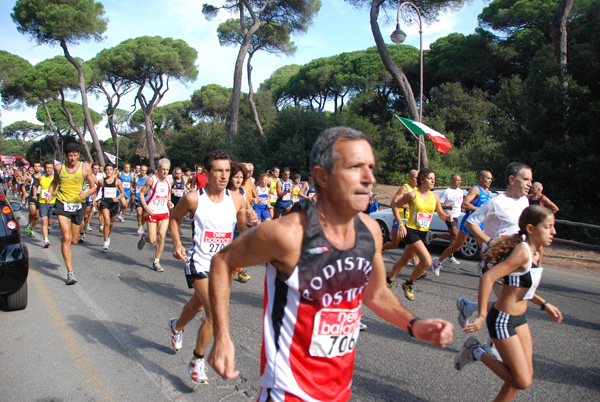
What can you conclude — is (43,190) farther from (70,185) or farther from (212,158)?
(212,158)

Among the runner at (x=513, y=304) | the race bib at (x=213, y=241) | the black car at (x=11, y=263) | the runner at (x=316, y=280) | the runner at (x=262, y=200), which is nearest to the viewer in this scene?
the runner at (x=316, y=280)

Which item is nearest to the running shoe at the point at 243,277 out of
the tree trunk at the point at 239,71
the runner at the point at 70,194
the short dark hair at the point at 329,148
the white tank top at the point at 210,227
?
the runner at the point at 70,194

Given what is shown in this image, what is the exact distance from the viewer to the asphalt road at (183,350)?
3.37m

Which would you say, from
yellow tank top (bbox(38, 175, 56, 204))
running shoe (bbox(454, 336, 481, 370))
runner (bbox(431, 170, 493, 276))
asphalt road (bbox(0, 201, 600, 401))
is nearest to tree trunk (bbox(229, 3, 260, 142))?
yellow tank top (bbox(38, 175, 56, 204))

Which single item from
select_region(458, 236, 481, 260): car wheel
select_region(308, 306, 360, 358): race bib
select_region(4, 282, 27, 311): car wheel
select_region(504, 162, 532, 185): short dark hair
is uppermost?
select_region(504, 162, 532, 185): short dark hair

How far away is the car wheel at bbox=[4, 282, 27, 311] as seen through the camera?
16.9ft

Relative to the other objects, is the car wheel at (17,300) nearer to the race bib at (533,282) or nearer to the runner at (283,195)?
the race bib at (533,282)

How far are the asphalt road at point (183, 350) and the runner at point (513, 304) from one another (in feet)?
1.77

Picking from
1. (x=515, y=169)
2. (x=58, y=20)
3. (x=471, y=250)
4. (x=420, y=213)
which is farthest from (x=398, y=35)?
(x=58, y=20)

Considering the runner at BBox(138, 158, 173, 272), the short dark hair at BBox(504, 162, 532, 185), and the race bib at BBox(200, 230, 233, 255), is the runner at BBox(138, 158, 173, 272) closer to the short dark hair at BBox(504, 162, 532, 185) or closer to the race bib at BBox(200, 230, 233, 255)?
the race bib at BBox(200, 230, 233, 255)

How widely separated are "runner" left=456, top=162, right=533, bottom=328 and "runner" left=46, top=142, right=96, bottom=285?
5.53 metres

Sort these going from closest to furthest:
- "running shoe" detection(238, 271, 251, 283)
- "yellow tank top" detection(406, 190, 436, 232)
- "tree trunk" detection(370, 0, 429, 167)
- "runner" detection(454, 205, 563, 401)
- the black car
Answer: "runner" detection(454, 205, 563, 401) < the black car < "yellow tank top" detection(406, 190, 436, 232) < "running shoe" detection(238, 271, 251, 283) < "tree trunk" detection(370, 0, 429, 167)

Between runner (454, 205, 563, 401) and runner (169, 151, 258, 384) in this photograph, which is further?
runner (169, 151, 258, 384)

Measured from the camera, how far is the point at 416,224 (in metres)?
6.23
